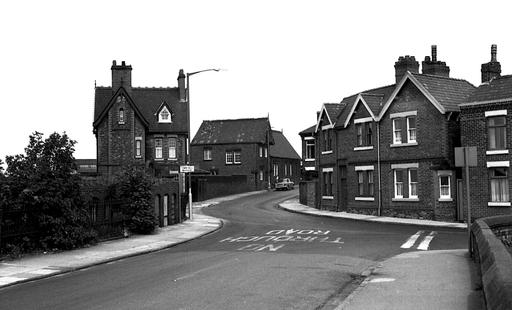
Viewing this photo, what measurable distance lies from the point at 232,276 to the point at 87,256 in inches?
273

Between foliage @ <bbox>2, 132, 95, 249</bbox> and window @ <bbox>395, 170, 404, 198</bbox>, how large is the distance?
2176cm

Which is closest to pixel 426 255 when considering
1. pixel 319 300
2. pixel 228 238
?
pixel 319 300

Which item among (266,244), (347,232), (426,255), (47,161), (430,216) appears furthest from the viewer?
(430,216)

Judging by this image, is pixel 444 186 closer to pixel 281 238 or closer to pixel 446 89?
pixel 446 89

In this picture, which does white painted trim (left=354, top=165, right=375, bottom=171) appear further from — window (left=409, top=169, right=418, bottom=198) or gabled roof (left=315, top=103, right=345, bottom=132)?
gabled roof (left=315, top=103, right=345, bottom=132)

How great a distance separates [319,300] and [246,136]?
2569 inches

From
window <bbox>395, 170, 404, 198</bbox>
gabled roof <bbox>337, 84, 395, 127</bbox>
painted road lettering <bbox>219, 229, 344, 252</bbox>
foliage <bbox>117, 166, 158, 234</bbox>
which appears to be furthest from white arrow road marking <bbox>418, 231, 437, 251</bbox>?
gabled roof <bbox>337, 84, 395, 127</bbox>

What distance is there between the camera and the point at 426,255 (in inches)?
668

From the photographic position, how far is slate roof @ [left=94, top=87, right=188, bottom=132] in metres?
55.7

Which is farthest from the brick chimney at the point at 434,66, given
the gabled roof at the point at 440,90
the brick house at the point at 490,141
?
the brick house at the point at 490,141

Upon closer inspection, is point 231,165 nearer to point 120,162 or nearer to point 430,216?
point 120,162

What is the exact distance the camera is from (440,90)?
114ft

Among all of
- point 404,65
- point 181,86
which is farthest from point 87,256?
point 181,86

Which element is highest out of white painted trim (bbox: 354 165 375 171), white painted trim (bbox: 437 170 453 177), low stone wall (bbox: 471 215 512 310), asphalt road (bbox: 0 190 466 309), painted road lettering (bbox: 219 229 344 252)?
white painted trim (bbox: 354 165 375 171)
